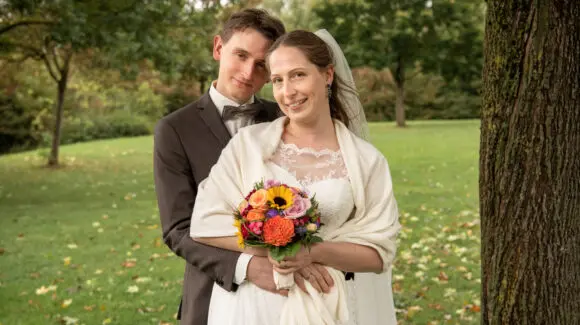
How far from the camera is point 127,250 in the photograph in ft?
32.2

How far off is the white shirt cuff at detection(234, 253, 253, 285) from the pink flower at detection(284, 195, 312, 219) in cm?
42

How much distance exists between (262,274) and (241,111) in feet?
2.84

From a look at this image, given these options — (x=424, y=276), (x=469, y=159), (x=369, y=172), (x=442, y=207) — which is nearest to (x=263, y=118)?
(x=369, y=172)

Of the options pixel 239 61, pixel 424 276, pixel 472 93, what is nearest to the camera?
pixel 239 61

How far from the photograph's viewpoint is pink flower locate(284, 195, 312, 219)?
2.34 m

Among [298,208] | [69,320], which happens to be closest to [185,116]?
[298,208]

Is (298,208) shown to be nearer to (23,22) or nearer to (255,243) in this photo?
(255,243)

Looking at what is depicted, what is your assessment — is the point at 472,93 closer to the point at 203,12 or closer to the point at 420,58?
the point at 420,58

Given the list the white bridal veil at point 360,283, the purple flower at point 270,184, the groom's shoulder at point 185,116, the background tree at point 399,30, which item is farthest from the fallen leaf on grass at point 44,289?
the background tree at point 399,30

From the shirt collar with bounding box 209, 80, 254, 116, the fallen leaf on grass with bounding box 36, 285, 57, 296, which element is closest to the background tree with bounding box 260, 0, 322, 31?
the fallen leaf on grass with bounding box 36, 285, 57, 296

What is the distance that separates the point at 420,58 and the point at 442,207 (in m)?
24.5

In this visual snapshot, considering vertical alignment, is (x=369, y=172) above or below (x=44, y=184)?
above

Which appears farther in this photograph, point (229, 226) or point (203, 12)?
point (203, 12)

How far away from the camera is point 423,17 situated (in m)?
34.1
